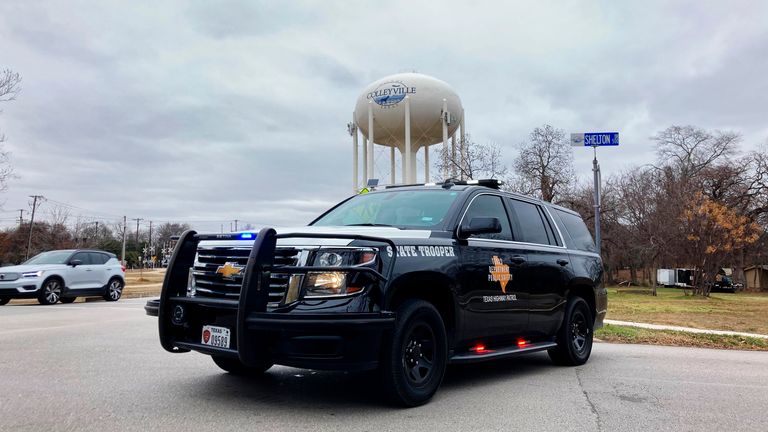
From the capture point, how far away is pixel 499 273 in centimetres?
637

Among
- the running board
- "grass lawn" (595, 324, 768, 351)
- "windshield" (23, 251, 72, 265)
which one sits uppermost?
"windshield" (23, 251, 72, 265)

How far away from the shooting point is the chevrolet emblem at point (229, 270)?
200 inches

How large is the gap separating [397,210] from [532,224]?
2.04 m

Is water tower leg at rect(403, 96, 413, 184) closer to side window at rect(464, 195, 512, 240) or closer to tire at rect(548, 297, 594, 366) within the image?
tire at rect(548, 297, 594, 366)

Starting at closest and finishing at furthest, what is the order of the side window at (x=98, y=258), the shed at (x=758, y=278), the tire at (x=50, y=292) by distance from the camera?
the tire at (x=50, y=292) → the side window at (x=98, y=258) → the shed at (x=758, y=278)

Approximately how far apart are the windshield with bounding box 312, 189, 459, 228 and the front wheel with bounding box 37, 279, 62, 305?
→ 1382 cm

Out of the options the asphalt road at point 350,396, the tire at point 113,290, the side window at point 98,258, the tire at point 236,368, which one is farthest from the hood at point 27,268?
the tire at point 236,368

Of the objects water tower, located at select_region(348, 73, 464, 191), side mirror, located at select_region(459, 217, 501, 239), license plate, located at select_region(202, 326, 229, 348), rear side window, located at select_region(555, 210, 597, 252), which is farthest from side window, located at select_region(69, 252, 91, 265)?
water tower, located at select_region(348, 73, 464, 191)

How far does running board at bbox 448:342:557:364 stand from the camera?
5754 millimetres

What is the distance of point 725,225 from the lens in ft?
108

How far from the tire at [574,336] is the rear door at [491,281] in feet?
3.73

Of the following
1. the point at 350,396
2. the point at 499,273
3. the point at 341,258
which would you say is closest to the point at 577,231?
the point at 499,273

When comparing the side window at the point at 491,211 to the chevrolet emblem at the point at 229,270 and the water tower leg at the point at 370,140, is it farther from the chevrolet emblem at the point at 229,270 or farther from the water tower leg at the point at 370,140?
the water tower leg at the point at 370,140

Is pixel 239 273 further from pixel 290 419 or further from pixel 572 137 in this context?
pixel 572 137
